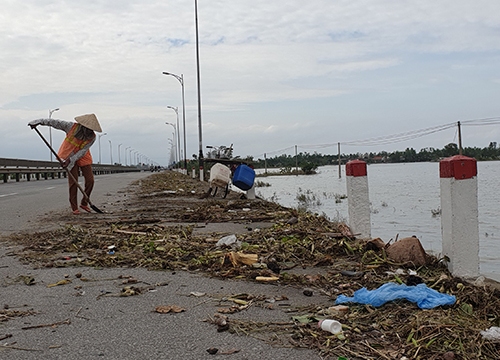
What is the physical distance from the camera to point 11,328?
3434 mm

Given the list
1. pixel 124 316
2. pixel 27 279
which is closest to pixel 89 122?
pixel 27 279

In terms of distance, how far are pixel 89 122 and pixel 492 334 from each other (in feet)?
27.7

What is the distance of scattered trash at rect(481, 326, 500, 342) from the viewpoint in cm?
297

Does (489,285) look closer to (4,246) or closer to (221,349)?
(221,349)

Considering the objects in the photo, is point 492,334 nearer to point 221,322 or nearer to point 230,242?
point 221,322

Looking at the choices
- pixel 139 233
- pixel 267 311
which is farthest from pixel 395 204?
pixel 267 311

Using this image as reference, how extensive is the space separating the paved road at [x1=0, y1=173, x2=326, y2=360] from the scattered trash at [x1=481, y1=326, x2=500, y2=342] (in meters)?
0.94

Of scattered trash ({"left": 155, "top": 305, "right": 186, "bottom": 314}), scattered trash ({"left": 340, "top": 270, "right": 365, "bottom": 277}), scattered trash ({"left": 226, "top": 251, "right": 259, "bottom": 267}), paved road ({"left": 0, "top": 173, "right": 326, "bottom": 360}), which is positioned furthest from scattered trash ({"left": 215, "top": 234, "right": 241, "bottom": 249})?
scattered trash ({"left": 155, "top": 305, "right": 186, "bottom": 314})

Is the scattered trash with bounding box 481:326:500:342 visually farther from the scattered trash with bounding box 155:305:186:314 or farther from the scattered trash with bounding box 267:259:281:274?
the scattered trash with bounding box 267:259:281:274

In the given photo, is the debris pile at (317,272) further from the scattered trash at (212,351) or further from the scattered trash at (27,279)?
the scattered trash at (27,279)

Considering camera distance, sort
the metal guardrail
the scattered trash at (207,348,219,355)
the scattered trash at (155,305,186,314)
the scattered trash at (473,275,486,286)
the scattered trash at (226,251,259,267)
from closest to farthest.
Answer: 1. the scattered trash at (207,348,219,355)
2. the scattered trash at (155,305,186,314)
3. the scattered trash at (473,275,486,286)
4. the scattered trash at (226,251,259,267)
5. the metal guardrail

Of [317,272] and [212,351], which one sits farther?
[317,272]

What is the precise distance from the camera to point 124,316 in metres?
3.65

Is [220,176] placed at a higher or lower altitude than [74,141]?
lower
